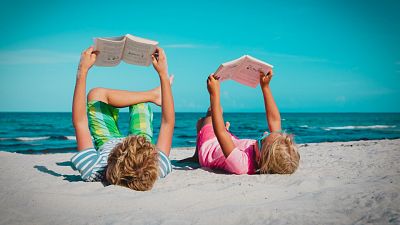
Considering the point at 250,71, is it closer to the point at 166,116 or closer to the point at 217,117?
the point at 217,117

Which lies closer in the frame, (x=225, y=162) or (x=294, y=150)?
(x=294, y=150)

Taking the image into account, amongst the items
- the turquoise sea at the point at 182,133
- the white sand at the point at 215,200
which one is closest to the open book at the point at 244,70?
the white sand at the point at 215,200

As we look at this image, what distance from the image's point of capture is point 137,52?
4379 mm

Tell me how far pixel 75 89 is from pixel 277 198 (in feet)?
7.96

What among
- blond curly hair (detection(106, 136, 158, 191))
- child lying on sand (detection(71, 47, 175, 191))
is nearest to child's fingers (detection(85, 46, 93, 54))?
child lying on sand (detection(71, 47, 175, 191))

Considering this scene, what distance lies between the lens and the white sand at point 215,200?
2.62 m

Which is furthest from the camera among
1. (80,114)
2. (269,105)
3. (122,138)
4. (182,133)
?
(182,133)

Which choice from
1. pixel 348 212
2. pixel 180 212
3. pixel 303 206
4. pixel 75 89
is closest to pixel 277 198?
pixel 303 206

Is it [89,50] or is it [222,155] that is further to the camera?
[222,155]

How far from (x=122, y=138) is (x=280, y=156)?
205 centimetres

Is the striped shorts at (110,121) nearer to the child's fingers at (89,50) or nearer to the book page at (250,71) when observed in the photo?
the child's fingers at (89,50)

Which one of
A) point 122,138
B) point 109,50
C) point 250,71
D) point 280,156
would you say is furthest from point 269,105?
point 109,50

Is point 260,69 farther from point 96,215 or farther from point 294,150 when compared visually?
point 96,215

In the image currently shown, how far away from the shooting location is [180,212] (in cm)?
284
